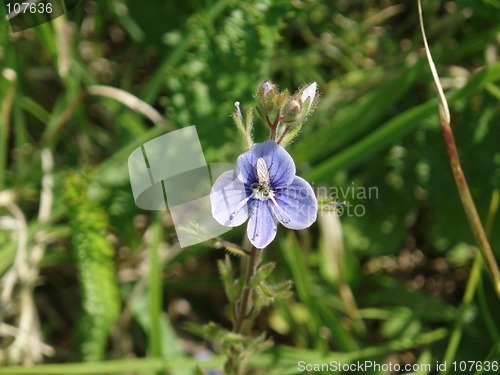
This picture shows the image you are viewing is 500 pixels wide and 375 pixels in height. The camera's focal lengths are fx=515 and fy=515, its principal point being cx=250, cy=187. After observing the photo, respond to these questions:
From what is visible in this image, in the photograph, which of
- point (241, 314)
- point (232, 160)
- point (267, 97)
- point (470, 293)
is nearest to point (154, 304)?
point (241, 314)

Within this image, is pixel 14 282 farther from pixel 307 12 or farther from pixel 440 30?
pixel 440 30

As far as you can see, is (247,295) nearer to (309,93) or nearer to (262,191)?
(262,191)

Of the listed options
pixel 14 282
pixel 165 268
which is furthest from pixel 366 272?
pixel 14 282

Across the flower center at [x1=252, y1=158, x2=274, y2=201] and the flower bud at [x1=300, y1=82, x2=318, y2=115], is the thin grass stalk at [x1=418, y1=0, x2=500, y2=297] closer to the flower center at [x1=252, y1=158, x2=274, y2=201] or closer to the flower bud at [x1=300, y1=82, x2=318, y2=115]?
the flower bud at [x1=300, y1=82, x2=318, y2=115]

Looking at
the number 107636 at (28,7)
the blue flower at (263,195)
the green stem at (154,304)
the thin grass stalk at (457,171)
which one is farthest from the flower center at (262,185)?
the number 107636 at (28,7)

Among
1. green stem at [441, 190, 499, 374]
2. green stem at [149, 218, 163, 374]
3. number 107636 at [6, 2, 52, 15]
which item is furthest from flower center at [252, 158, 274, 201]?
number 107636 at [6, 2, 52, 15]

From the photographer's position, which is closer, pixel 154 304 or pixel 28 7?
pixel 154 304
